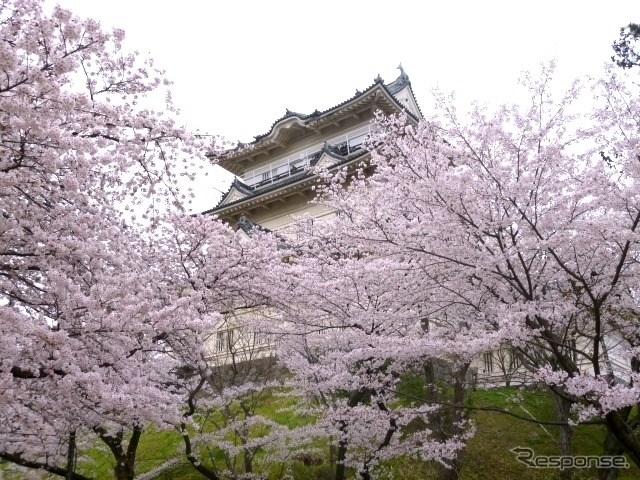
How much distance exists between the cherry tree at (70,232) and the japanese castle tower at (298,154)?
42.5 feet

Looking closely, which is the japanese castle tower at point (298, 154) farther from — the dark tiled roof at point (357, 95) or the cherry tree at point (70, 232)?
the cherry tree at point (70, 232)

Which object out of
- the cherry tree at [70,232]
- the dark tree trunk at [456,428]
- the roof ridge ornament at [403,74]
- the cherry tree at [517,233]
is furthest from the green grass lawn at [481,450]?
the roof ridge ornament at [403,74]

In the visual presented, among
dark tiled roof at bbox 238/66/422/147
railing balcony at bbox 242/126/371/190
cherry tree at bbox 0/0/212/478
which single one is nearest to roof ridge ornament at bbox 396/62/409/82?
dark tiled roof at bbox 238/66/422/147

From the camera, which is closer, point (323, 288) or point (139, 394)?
point (139, 394)

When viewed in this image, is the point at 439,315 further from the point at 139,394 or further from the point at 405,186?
the point at 139,394

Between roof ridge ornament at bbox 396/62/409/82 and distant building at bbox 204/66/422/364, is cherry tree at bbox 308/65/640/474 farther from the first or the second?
roof ridge ornament at bbox 396/62/409/82

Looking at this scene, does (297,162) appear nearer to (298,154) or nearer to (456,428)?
(298,154)

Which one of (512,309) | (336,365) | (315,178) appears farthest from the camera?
(315,178)

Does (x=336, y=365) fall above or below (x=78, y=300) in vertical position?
below

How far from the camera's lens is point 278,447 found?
9930mm

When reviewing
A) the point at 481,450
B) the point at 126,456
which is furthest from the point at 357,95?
the point at 126,456

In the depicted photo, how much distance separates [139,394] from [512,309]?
4.66 meters

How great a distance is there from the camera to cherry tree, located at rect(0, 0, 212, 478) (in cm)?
447

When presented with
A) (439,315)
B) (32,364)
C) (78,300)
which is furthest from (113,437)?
(439,315)
